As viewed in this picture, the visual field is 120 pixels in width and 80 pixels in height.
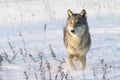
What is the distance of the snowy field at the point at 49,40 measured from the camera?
6703mm

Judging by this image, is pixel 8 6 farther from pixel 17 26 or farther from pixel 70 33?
pixel 70 33

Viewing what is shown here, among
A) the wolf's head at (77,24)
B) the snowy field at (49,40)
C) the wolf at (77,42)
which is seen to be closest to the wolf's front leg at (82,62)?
the wolf at (77,42)

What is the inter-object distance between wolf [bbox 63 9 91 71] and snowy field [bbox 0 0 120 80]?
165 millimetres

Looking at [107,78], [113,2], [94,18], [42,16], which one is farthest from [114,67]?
[113,2]

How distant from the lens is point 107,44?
8.99 meters

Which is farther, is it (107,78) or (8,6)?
(8,6)

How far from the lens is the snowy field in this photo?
6.70 meters

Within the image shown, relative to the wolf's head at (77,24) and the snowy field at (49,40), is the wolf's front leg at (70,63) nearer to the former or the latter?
the snowy field at (49,40)

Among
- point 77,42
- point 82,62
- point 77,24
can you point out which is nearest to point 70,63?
point 82,62

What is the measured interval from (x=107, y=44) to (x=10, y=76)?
3.03 m

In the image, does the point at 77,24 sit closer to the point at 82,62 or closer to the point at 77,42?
the point at 77,42

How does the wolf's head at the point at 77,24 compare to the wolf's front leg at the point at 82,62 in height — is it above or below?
above

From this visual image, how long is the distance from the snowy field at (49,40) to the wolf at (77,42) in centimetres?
16

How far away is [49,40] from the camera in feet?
31.2
